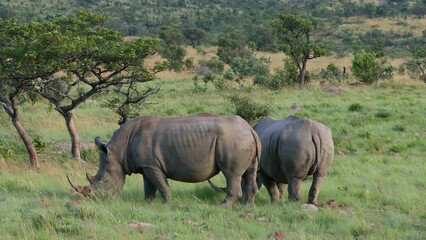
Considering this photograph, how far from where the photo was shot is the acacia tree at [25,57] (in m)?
13.2

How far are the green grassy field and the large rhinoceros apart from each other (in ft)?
1.06

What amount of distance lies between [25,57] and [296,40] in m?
22.3

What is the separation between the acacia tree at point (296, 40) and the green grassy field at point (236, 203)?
11560mm

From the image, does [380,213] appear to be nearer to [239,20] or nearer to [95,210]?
[95,210]

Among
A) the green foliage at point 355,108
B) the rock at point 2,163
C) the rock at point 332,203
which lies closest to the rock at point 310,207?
the rock at point 332,203

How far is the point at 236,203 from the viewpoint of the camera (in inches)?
375

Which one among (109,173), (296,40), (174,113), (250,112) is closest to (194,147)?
(109,173)

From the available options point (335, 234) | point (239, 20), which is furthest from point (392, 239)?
point (239, 20)

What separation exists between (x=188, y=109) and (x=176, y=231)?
1520cm

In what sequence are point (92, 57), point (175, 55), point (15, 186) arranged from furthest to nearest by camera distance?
point (175, 55) < point (92, 57) < point (15, 186)

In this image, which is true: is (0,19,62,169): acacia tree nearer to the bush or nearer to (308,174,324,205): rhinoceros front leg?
(308,174,324,205): rhinoceros front leg

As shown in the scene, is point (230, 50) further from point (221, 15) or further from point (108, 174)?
point (221, 15)

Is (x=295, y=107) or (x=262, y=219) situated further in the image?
(x=295, y=107)

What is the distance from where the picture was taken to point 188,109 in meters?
22.2
